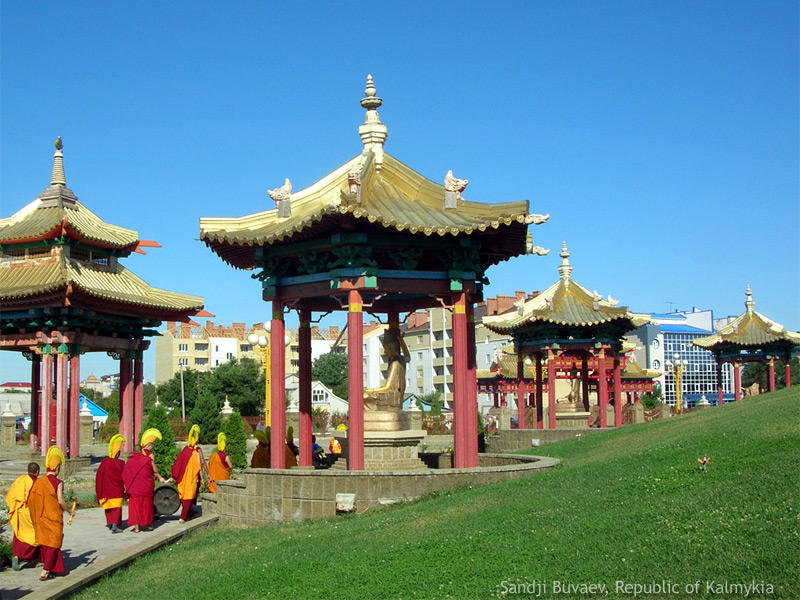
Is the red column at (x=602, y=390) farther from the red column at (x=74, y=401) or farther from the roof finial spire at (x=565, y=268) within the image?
the red column at (x=74, y=401)

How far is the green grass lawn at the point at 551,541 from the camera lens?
7.57m

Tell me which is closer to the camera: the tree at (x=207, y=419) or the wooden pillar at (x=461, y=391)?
the wooden pillar at (x=461, y=391)

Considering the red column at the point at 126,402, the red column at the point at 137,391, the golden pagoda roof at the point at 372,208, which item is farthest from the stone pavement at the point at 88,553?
the red column at the point at 137,391

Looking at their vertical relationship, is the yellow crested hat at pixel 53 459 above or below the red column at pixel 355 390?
below

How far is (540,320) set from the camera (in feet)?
111

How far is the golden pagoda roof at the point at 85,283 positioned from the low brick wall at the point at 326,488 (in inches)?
640

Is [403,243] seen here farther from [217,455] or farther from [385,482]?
[217,455]

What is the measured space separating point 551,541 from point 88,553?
8.11 meters

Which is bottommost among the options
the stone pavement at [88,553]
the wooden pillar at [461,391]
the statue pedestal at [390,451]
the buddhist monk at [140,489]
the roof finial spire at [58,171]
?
the stone pavement at [88,553]

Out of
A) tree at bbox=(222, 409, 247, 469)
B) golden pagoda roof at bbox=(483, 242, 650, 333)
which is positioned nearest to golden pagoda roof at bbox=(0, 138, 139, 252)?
tree at bbox=(222, 409, 247, 469)

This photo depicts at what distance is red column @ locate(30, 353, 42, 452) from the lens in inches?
1280

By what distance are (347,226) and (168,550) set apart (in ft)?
17.9

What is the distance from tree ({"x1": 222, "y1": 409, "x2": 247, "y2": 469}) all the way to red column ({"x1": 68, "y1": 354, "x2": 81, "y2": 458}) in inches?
266

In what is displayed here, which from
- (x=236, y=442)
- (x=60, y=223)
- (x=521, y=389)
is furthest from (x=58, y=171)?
(x=521, y=389)
